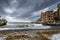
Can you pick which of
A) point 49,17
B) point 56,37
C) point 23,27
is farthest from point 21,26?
point 56,37

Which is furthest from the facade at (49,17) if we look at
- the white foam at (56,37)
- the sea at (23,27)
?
the white foam at (56,37)

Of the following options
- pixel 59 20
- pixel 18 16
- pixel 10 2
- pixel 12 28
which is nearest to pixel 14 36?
pixel 12 28

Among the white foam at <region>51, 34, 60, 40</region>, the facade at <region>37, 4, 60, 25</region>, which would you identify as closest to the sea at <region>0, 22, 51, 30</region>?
the facade at <region>37, 4, 60, 25</region>

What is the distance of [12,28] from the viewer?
4277mm

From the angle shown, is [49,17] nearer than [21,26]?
Yes

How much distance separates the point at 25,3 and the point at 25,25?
1.95 feet

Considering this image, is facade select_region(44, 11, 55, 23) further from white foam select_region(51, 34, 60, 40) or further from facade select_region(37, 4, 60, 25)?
white foam select_region(51, 34, 60, 40)

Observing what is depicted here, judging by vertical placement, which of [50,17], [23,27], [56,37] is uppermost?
[50,17]

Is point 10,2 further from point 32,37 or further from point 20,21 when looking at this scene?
point 32,37

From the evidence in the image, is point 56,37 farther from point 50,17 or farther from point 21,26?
point 21,26

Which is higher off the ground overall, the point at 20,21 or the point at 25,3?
the point at 25,3

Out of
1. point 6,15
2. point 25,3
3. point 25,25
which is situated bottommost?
point 25,25

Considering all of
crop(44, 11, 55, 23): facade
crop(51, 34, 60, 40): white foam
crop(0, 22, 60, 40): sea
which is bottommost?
crop(51, 34, 60, 40): white foam

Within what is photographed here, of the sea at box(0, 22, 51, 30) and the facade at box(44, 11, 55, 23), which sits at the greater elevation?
the facade at box(44, 11, 55, 23)
